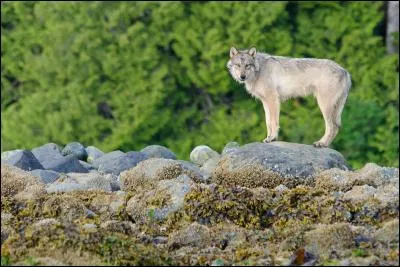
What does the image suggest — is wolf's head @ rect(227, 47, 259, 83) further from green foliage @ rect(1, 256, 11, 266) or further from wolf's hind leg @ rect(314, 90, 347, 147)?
green foliage @ rect(1, 256, 11, 266)

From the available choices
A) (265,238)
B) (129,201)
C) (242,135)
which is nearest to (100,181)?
(129,201)

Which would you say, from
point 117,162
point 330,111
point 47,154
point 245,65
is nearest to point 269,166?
point 330,111

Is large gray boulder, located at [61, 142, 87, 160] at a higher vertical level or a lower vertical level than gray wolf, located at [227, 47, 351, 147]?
lower

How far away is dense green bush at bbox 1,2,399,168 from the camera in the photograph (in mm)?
21812

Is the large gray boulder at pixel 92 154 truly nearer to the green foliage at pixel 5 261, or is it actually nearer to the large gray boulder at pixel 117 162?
the large gray boulder at pixel 117 162

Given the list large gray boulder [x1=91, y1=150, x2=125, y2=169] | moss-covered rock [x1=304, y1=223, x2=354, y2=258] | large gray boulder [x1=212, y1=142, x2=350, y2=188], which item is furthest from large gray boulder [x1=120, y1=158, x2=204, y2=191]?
moss-covered rock [x1=304, y1=223, x2=354, y2=258]

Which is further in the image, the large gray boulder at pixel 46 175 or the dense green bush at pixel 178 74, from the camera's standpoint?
the dense green bush at pixel 178 74

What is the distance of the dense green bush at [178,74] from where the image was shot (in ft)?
71.6

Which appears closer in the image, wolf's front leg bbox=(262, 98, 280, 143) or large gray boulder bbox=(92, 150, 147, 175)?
wolf's front leg bbox=(262, 98, 280, 143)

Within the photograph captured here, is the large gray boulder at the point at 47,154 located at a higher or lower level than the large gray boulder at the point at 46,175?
lower

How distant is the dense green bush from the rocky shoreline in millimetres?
7709

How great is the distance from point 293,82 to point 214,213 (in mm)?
3184

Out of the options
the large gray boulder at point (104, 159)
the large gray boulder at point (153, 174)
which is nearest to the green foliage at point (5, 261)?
the large gray boulder at point (153, 174)

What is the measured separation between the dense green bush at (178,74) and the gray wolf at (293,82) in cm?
705
